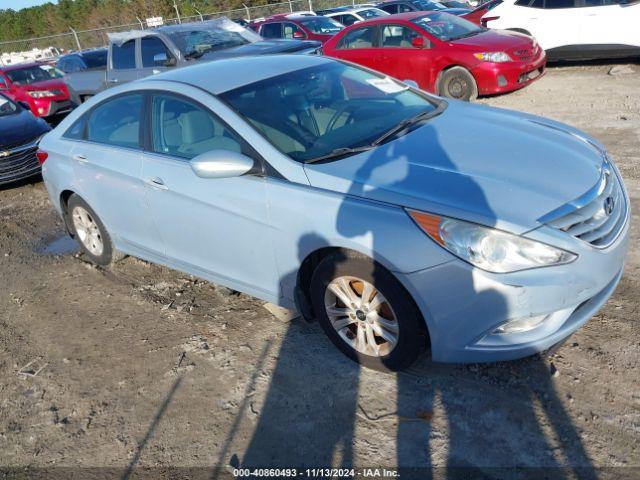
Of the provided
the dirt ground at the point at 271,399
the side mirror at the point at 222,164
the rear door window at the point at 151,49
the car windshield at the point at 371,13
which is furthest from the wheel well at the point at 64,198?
the car windshield at the point at 371,13

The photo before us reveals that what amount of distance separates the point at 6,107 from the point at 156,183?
647 cm

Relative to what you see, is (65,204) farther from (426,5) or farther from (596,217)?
(426,5)

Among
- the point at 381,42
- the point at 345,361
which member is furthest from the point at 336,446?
the point at 381,42

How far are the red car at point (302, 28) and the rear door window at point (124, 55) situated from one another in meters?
5.76

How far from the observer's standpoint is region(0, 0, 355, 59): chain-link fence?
30891 mm

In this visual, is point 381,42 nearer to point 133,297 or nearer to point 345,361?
point 133,297

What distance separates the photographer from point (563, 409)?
9.02ft

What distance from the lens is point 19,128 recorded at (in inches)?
322

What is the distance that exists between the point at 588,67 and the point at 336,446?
10.9 metres

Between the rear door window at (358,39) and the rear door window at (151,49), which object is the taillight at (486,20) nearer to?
the rear door window at (358,39)

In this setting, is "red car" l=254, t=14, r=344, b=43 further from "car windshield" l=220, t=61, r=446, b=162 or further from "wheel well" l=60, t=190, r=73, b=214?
"car windshield" l=220, t=61, r=446, b=162

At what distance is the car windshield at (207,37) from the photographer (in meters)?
9.40

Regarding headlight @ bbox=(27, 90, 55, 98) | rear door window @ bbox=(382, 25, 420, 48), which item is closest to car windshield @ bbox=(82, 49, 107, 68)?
headlight @ bbox=(27, 90, 55, 98)

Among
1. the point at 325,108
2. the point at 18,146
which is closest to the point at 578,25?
the point at 325,108
